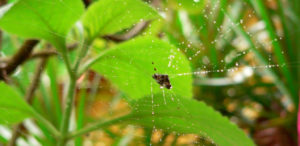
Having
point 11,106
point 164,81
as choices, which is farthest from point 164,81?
point 11,106

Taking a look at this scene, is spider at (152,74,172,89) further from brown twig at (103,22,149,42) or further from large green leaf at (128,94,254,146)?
brown twig at (103,22,149,42)

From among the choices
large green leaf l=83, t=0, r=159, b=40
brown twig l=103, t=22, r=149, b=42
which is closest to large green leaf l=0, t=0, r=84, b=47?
large green leaf l=83, t=0, r=159, b=40

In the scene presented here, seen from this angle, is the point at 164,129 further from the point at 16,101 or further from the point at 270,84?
the point at 270,84

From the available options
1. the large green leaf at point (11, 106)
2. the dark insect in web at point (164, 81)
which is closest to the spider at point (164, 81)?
the dark insect in web at point (164, 81)

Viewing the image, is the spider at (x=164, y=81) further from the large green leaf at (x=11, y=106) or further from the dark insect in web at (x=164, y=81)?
the large green leaf at (x=11, y=106)

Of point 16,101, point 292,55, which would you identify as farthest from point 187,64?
point 292,55
